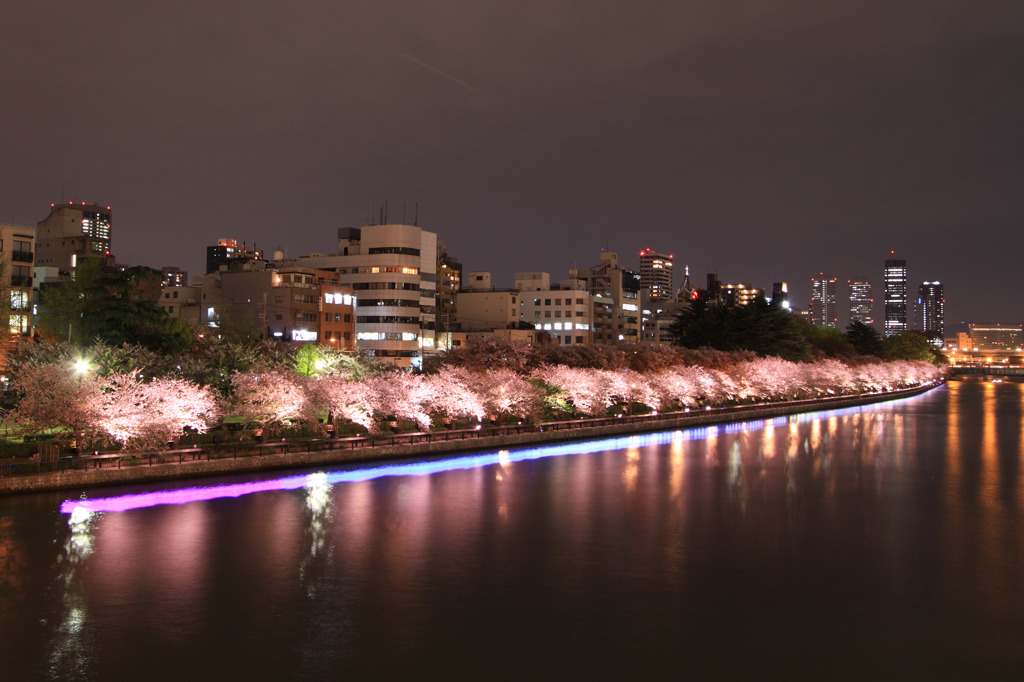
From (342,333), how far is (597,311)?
5692 centimetres

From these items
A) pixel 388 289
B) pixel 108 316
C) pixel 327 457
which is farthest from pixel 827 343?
pixel 108 316

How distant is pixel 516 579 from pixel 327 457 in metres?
19.5

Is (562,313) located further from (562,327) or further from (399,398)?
(399,398)

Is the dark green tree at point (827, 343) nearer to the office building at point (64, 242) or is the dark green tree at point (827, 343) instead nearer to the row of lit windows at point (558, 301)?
the row of lit windows at point (558, 301)

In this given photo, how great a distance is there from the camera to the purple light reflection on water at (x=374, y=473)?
91.6ft

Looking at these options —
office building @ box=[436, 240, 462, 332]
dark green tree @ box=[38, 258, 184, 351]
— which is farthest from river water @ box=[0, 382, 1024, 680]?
office building @ box=[436, 240, 462, 332]

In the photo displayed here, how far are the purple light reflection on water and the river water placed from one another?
240 millimetres

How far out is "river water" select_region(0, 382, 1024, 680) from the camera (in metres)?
15.2

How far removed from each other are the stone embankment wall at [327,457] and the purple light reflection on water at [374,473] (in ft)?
3.59

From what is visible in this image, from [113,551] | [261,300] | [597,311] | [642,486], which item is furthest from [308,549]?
[597,311]

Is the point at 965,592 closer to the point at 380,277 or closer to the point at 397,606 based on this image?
the point at 397,606

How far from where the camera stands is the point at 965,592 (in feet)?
64.2

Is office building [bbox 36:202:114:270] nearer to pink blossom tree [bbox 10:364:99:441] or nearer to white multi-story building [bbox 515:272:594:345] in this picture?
white multi-story building [bbox 515:272:594:345]

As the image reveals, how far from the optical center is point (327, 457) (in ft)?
123
